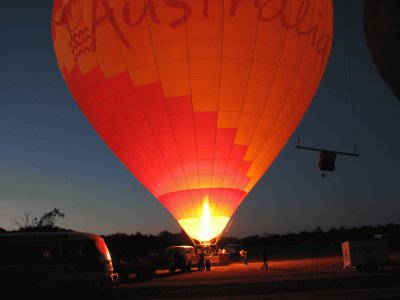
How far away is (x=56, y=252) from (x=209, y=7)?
340 inches

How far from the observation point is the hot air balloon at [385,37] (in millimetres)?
18141

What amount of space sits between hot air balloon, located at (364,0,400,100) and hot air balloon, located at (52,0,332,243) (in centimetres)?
263

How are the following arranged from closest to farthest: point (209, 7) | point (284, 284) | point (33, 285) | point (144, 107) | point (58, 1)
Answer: point (33, 285)
point (284, 284)
point (209, 7)
point (144, 107)
point (58, 1)

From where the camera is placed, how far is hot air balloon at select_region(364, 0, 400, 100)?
1814 cm

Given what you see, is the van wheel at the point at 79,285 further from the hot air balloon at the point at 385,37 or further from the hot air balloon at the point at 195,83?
the hot air balloon at the point at 385,37

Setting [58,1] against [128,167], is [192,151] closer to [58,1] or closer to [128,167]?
[128,167]

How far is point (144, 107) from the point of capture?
16.0 metres

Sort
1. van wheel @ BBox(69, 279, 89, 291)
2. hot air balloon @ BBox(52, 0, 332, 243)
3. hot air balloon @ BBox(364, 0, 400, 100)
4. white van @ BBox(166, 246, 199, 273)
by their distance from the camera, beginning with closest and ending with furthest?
van wheel @ BBox(69, 279, 89, 291), hot air balloon @ BBox(52, 0, 332, 243), hot air balloon @ BBox(364, 0, 400, 100), white van @ BBox(166, 246, 199, 273)

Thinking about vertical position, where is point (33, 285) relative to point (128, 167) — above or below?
below

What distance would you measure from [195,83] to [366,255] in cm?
823

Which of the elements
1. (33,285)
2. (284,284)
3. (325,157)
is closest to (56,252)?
(33,285)

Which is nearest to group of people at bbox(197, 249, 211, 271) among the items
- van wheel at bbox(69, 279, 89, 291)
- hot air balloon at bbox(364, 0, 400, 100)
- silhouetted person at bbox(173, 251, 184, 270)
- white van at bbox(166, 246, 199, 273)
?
white van at bbox(166, 246, 199, 273)

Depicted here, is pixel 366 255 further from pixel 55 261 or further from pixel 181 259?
pixel 55 261

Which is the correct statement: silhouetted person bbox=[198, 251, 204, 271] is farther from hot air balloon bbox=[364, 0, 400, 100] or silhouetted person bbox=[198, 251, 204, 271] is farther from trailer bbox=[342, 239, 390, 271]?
hot air balloon bbox=[364, 0, 400, 100]
